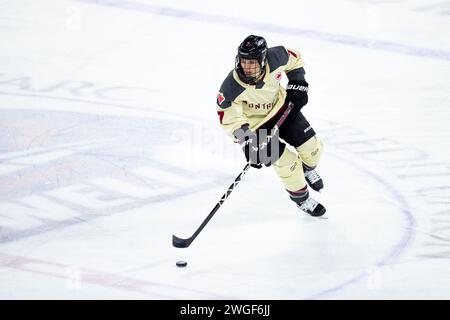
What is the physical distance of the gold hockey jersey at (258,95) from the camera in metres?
6.28

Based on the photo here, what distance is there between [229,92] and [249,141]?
0.30 meters

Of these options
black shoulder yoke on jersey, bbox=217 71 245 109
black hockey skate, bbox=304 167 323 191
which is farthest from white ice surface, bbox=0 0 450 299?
black shoulder yoke on jersey, bbox=217 71 245 109

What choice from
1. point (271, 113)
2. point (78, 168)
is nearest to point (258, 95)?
point (271, 113)

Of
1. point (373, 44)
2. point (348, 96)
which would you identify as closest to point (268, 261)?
point (348, 96)

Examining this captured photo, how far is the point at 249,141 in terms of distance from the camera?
6270 millimetres

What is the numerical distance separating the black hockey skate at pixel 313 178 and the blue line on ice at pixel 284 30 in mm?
3038

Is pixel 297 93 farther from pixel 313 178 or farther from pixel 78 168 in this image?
pixel 78 168

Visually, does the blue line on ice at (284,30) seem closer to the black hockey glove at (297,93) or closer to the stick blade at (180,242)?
the black hockey glove at (297,93)

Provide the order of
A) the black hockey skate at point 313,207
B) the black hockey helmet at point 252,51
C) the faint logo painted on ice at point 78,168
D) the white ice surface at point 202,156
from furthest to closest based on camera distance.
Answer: the faint logo painted on ice at point 78,168 → the black hockey skate at point 313,207 → the black hockey helmet at point 252,51 → the white ice surface at point 202,156

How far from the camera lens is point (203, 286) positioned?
5770 mm

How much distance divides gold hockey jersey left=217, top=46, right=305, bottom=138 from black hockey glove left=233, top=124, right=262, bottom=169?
0.03 metres

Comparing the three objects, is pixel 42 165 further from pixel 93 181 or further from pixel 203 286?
pixel 203 286

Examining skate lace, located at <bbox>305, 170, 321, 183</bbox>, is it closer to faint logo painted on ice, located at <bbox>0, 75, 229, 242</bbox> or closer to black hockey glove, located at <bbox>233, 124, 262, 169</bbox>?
black hockey glove, located at <bbox>233, 124, 262, 169</bbox>

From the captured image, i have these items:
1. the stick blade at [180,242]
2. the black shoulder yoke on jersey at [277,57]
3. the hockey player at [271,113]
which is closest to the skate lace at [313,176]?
the hockey player at [271,113]
